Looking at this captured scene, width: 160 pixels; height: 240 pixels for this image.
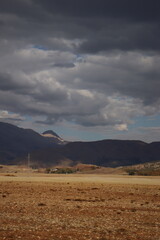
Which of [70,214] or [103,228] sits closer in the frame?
[103,228]

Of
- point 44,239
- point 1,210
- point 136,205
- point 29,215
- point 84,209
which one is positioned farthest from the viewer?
point 136,205

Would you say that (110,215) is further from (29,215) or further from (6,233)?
(6,233)

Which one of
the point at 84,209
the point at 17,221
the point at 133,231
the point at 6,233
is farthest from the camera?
the point at 84,209

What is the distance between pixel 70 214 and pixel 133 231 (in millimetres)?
7345

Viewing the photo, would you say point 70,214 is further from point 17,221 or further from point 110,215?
point 17,221

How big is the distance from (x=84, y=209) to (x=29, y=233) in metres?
12.0

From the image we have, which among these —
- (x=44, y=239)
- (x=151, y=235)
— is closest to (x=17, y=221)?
(x=44, y=239)

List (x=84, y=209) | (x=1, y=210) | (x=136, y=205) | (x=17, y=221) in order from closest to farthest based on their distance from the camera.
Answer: (x=17, y=221) < (x=1, y=210) < (x=84, y=209) < (x=136, y=205)

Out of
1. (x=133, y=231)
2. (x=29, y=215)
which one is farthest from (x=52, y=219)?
(x=133, y=231)

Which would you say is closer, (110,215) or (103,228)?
(103,228)

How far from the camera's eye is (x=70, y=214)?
26.8 m

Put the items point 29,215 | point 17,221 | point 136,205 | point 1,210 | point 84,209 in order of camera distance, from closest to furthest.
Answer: point 17,221, point 29,215, point 1,210, point 84,209, point 136,205

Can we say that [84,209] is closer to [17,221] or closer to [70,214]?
[70,214]

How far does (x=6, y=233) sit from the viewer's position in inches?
725
